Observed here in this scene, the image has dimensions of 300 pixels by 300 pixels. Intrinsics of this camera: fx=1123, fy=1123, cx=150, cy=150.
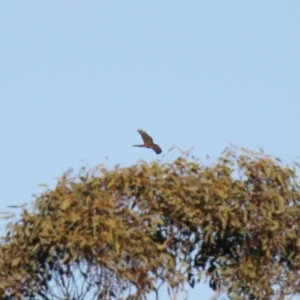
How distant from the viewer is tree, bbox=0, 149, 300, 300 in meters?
17.1

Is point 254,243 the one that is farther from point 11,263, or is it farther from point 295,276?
point 11,263

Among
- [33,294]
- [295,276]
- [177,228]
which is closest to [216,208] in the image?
[177,228]

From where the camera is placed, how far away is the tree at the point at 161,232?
17.1m

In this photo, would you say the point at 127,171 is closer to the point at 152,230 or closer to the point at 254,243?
the point at 152,230

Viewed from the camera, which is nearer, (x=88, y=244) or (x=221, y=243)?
(x=88, y=244)

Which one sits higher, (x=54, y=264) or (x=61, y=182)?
(x=61, y=182)

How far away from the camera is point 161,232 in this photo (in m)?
17.5

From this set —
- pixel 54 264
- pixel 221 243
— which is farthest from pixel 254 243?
pixel 54 264

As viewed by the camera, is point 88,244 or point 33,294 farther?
point 33,294

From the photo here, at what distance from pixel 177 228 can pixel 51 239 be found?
198cm

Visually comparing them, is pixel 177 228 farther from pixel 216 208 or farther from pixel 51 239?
pixel 51 239

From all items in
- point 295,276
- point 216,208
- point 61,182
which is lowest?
point 295,276

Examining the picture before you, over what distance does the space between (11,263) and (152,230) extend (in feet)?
7.71

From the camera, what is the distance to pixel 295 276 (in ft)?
59.4
